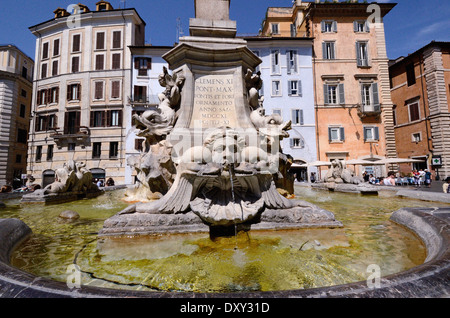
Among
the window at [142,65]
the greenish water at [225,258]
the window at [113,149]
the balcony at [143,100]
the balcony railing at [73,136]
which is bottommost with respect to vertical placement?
the greenish water at [225,258]

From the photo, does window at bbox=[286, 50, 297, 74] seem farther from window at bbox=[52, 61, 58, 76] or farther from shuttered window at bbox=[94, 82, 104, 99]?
window at bbox=[52, 61, 58, 76]

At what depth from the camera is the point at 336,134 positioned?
27203 mm

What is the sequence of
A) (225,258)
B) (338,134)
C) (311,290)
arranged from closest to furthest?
1. (311,290)
2. (225,258)
3. (338,134)

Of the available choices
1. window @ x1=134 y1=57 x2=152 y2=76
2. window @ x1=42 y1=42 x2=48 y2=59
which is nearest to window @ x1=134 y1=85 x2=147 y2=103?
window @ x1=134 y1=57 x2=152 y2=76

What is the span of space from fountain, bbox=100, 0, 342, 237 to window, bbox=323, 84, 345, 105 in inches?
964

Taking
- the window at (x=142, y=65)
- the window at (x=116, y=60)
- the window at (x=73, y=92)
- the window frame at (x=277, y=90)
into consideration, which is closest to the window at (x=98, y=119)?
the window at (x=73, y=92)

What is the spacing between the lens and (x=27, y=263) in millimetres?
2350

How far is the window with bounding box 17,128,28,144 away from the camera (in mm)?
31306

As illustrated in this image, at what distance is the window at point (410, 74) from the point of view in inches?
1090

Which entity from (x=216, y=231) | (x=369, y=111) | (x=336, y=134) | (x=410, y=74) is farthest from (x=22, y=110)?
(x=410, y=74)

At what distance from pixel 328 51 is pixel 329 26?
3.06 metres

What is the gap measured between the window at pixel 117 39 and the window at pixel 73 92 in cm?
612

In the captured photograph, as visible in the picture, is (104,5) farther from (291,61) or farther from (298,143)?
(298,143)

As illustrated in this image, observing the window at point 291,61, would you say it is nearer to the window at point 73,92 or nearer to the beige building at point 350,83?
the beige building at point 350,83
